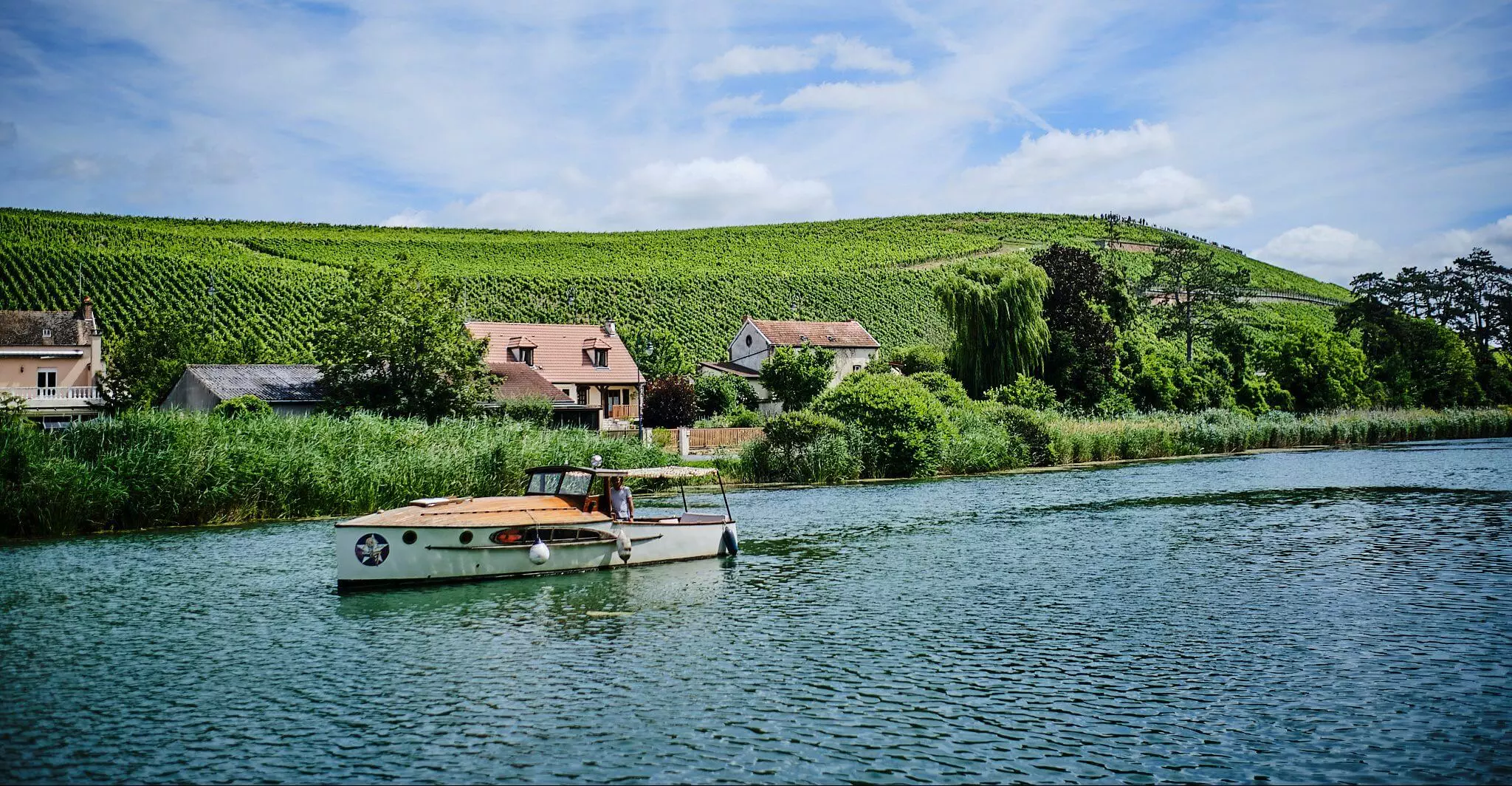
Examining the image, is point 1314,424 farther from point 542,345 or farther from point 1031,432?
point 542,345

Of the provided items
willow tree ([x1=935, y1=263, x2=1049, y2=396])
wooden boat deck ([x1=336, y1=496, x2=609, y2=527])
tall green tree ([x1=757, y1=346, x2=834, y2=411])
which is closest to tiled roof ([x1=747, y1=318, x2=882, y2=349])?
tall green tree ([x1=757, y1=346, x2=834, y2=411])

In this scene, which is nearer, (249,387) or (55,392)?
(249,387)

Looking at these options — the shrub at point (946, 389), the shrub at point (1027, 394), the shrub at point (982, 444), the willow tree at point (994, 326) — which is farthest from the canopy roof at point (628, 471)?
the willow tree at point (994, 326)

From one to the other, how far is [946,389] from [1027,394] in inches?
431

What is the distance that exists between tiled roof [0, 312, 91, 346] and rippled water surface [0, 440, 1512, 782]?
178 ft

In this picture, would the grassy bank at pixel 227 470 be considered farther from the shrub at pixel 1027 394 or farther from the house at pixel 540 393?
the shrub at pixel 1027 394

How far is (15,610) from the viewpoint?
19.6 m

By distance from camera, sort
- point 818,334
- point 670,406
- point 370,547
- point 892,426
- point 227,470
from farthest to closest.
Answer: point 818,334
point 670,406
point 892,426
point 227,470
point 370,547

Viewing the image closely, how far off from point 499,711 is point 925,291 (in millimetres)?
130814

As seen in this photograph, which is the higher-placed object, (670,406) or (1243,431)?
(670,406)

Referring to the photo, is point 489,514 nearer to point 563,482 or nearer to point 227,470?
point 563,482

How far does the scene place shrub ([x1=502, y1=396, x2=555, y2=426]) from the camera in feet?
188

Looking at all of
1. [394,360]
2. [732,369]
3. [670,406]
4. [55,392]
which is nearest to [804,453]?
[394,360]

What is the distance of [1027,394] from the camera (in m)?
61.9
